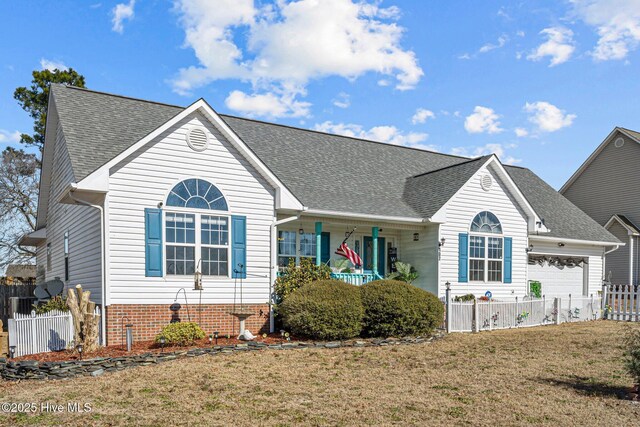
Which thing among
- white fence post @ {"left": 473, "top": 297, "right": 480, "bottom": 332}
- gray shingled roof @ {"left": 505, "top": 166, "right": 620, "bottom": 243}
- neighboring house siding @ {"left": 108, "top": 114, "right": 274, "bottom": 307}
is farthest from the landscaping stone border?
gray shingled roof @ {"left": 505, "top": 166, "right": 620, "bottom": 243}

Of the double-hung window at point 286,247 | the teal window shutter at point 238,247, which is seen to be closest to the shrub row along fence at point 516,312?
the double-hung window at point 286,247

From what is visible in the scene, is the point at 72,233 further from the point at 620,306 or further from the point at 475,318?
the point at 620,306

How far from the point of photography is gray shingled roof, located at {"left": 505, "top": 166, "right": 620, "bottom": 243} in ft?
76.6

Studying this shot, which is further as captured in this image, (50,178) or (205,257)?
(50,178)

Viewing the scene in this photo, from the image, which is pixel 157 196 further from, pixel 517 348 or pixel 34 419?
pixel 517 348

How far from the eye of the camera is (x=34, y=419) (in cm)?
739

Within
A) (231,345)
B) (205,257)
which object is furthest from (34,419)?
(205,257)

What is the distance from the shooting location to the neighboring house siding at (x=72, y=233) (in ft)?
46.0

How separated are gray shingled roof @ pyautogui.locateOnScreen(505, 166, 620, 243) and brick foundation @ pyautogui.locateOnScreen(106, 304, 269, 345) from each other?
12.9 meters

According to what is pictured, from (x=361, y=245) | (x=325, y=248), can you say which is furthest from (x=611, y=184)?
(x=325, y=248)

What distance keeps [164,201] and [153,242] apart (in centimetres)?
106

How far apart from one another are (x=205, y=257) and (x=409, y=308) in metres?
5.42

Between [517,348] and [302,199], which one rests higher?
[302,199]

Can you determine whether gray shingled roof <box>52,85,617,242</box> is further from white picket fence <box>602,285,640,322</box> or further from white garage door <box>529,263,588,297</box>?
white picket fence <box>602,285,640,322</box>
